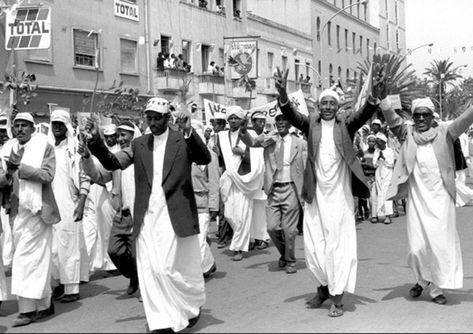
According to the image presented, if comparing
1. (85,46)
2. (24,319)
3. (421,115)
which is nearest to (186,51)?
(85,46)

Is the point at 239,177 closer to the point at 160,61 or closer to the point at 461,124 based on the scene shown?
the point at 461,124

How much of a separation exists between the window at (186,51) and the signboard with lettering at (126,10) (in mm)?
4064

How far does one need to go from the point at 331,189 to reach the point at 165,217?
174cm

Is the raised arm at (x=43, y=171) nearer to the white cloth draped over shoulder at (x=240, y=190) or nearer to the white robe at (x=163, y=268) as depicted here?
the white robe at (x=163, y=268)

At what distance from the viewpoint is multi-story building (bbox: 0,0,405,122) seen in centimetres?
2644

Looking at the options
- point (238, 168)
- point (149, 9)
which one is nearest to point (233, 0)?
point (149, 9)

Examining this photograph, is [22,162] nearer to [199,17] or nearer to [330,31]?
[199,17]

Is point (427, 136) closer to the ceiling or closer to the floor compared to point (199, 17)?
closer to the floor

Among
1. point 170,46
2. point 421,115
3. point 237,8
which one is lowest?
point 421,115

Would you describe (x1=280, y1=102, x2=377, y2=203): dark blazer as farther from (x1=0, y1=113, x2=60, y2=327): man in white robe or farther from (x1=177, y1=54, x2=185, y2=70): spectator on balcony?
(x1=177, y1=54, x2=185, y2=70): spectator on balcony

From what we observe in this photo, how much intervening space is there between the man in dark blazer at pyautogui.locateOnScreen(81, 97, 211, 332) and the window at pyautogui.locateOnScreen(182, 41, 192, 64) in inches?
1137

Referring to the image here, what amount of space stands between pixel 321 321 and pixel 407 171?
185 cm

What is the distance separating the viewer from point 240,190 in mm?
10977

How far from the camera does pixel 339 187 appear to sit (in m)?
7.02
